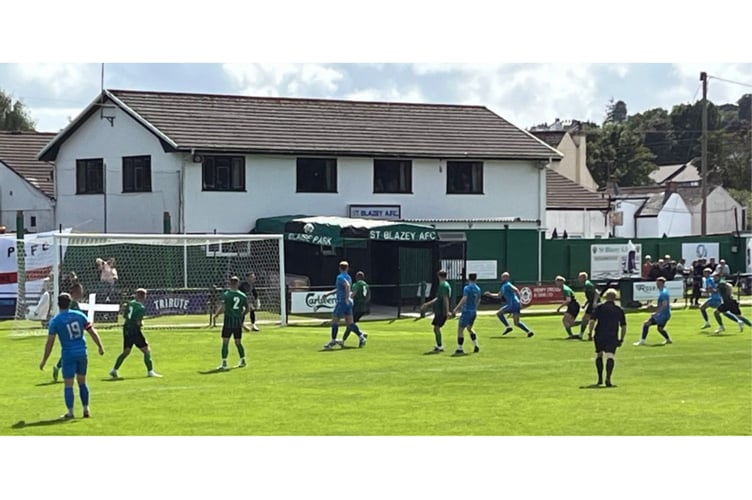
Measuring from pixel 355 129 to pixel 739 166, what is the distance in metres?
65.2

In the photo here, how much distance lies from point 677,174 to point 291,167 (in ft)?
248

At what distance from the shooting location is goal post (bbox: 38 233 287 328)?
33906 mm

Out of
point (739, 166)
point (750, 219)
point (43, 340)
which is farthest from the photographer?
point (739, 166)

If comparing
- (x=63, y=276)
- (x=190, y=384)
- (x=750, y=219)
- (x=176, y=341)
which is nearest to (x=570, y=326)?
(x=176, y=341)

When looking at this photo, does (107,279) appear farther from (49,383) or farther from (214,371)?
(49,383)

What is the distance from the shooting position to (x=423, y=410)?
1773cm

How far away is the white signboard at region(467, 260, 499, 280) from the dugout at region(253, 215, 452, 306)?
3.48m

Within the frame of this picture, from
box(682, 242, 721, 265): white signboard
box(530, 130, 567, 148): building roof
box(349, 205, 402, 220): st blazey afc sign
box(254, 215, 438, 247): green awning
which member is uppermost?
box(530, 130, 567, 148): building roof

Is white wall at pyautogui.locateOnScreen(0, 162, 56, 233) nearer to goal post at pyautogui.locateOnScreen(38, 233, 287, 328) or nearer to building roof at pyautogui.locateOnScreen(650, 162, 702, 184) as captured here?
goal post at pyautogui.locateOnScreen(38, 233, 287, 328)

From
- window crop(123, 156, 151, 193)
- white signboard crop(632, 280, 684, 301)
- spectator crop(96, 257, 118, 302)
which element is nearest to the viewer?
spectator crop(96, 257, 118, 302)

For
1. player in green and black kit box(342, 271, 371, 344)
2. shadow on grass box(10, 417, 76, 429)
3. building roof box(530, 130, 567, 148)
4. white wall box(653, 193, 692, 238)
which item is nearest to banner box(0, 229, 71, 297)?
player in green and black kit box(342, 271, 371, 344)

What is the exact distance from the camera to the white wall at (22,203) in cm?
5119

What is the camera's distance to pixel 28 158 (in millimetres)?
54906

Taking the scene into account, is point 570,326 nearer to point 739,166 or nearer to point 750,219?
point 750,219
